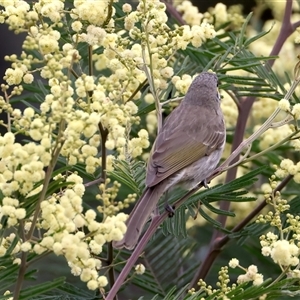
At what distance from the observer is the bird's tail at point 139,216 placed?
1.88 m

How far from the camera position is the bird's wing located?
232 centimetres

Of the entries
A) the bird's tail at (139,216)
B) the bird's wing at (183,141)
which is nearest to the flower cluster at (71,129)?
the bird's tail at (139,216)

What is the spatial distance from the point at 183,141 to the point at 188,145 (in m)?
0.02

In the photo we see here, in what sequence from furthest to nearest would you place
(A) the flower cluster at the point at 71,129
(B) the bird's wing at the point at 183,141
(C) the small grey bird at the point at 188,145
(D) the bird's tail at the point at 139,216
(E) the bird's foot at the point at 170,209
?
(B) the bird's wing at the point at 183,141
(C) the small grey bird at the point at 188,145
(E) the bird's foot at the point at 170,209
(D) the bird's tail at the point at 139,216
(A) the flower cluster at the point at 71,129

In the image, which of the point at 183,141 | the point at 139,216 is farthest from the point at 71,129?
the point at 183,141

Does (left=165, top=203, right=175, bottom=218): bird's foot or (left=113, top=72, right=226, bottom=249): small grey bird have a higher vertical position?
(left=113, top=72, right=226, bottom=249): small grey bird

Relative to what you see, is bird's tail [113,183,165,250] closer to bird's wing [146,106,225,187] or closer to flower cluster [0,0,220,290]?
bird's wing [146,106,225,187]

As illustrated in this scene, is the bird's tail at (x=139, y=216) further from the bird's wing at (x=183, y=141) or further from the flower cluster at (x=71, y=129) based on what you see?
the flower cluster at (x=71, y=129)

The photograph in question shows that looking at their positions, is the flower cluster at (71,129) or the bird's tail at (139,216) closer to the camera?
the flower cluster at (71,129)

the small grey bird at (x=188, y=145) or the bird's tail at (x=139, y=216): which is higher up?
the small grey bird at (x=188, y=145)

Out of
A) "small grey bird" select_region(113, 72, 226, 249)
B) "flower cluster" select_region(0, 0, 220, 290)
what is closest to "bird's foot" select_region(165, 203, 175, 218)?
"small grey bird" select_region(113, 72, 226, 249)

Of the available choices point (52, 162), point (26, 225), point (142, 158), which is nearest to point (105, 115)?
point (52, 162)

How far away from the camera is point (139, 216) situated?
6.58 feet

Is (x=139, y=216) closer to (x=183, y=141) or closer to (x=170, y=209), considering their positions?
(x=170, y=209)
